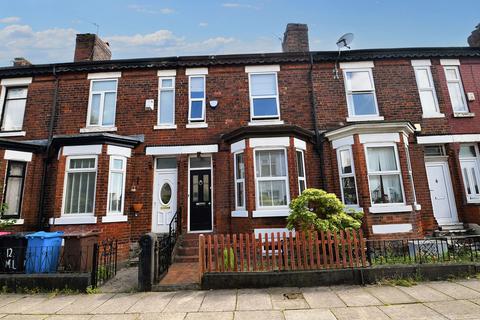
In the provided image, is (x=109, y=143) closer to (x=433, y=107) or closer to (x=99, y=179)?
(x=99, y=179)

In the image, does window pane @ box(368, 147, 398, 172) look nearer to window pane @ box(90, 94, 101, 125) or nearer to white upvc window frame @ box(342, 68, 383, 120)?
white upvc window frame @ box(342, 68, 383, 120)

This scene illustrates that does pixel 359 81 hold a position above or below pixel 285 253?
above

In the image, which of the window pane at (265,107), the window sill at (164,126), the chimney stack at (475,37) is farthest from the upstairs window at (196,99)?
the chimney stack at (475,37)

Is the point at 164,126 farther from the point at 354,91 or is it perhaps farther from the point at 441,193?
the point at 441,193

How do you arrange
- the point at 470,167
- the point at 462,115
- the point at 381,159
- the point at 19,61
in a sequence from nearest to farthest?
the point at 381,159 < the point at 470,167 < the point at 462,115 < the point at 19,61

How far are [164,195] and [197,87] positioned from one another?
4.62 meters

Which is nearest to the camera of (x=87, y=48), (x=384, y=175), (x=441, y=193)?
(x=384, y=175)

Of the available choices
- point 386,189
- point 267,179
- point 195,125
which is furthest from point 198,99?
point 386,189

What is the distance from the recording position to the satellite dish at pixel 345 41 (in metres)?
10.3


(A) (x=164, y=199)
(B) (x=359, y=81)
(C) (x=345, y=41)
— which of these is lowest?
(A) (x=164, y=199)

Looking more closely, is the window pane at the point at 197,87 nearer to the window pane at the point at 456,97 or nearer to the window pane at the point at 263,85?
the window pane at the point at 263,85

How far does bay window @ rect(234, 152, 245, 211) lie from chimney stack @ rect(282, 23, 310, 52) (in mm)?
5996

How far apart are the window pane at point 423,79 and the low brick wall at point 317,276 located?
7775mm

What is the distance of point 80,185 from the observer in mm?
8641
